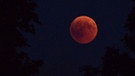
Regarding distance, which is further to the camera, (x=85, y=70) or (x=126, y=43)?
(x=85, y=70)

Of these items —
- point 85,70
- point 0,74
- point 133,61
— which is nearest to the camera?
point 0,74

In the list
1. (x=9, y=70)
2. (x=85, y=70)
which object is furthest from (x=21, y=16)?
(x=85, y=70)

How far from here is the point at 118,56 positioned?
1677 centimetres

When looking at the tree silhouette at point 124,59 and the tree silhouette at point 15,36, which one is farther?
the tree silhouette at point 124,59

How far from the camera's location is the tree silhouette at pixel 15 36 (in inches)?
554

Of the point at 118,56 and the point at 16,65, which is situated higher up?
the point at 118,56

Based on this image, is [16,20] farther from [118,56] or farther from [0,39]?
[118,56]

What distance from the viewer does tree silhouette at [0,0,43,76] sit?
1407 centimetres

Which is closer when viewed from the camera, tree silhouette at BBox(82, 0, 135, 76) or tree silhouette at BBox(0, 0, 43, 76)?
tree silhouette at BBox(0, 0, 43, 76)

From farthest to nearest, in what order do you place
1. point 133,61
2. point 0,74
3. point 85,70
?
point 85,70 → point 133,61 → point 0,74

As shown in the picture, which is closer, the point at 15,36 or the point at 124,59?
the point at 15,36

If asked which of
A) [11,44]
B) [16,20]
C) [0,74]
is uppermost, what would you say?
[16,20]

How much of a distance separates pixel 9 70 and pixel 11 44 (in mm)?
962

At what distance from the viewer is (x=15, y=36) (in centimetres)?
1416
